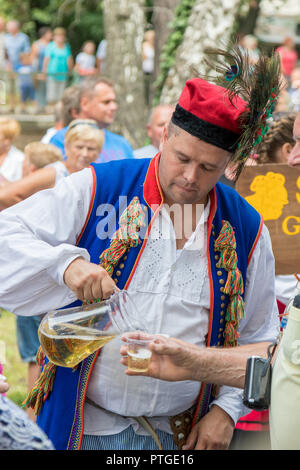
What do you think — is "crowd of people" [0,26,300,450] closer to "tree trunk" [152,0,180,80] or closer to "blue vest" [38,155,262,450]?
"blue vest" [38,155,262,450]

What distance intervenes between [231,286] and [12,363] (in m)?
3.71

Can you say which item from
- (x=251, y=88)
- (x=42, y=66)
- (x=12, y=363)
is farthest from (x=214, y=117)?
(x=42, y=66)

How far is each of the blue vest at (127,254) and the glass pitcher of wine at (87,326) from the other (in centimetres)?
19

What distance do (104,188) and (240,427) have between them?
3.82ft

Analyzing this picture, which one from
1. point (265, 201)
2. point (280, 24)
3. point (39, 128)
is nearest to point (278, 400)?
point (265, 201)

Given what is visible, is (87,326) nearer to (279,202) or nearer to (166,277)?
(166,277)

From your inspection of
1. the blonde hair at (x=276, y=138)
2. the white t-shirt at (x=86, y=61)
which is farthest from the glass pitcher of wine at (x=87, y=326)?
the white t-shirt at (x=86, y=61)

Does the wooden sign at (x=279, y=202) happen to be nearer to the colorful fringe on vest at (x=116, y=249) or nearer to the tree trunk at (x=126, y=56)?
the colorful fringe on vest at (x=116, y=249)

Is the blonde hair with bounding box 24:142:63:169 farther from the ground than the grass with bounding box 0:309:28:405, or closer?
farther from the ground

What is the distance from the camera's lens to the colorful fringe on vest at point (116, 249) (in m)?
2.33

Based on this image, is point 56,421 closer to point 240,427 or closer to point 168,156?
point 240,427

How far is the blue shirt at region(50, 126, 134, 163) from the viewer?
5633mm

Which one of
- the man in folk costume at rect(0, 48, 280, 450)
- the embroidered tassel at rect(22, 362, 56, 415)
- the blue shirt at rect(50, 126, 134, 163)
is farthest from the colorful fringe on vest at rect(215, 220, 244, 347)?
the blue shirt at rect(50, 126, 134, 163)

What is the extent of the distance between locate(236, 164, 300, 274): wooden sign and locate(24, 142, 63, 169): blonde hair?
2001 mm
